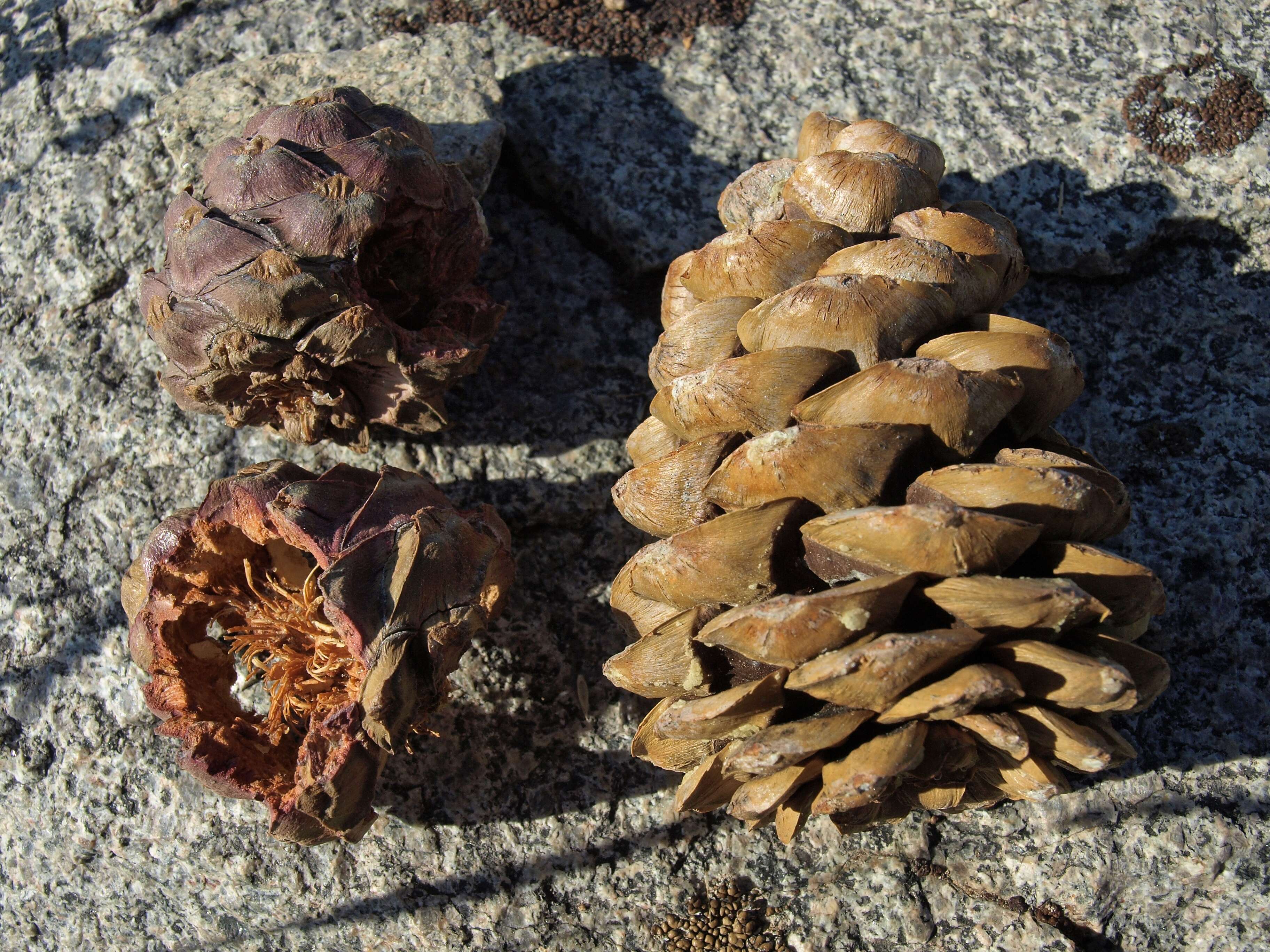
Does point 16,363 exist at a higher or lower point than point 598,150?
lower

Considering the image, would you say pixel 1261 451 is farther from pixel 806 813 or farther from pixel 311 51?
pixel 311 51

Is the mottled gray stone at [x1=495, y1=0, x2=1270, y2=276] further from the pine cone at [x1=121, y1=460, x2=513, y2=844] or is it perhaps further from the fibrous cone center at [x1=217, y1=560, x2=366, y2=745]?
the fibrous cone center at [x1=217, y1=560, x2=366, y2=745]

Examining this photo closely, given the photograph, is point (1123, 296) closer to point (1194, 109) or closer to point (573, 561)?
point (1194, 109)

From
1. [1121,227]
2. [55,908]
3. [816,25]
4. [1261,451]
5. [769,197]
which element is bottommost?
[55,908]

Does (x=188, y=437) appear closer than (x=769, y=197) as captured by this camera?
No

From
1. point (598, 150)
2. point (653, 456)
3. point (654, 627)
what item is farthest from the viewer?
point (598, 150)

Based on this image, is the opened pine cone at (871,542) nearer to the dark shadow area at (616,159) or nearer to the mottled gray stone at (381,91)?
the dark shadow area at (616,159)

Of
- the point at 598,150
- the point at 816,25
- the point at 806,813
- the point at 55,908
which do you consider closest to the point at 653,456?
the point at 806,813
